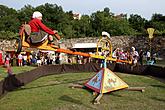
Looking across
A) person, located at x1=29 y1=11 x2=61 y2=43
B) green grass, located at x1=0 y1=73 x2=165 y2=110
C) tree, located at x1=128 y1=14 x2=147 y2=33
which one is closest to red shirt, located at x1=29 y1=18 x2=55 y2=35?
person, located at x1=29 y1=11 x2=61 y2=43

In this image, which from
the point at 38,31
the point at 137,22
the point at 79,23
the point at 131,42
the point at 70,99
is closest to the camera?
the point at 38,31

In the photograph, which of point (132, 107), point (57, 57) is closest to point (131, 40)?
point (57, 57)

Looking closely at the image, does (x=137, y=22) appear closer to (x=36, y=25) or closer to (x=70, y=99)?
(x=70, y=99)

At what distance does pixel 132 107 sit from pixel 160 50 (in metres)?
26.6

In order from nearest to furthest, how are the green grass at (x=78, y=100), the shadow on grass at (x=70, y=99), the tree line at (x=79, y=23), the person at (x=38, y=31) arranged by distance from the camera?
the green grass at (x=78, y=100), the person at (x=38, y=31), the shadow on grass at (x=70, y=99), the tree line at (x=79, y=23)

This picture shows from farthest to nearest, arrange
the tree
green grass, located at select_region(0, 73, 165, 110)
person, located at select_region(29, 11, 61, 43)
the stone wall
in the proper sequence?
the tree < the stone wall < person, located at select_region(29, 11, 61, 43) < green grass, located at select_region(0, 73, 165, 110)

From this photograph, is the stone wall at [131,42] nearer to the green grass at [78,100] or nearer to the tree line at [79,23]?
the tree line at [79,23]

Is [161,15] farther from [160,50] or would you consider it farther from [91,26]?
[160,50]

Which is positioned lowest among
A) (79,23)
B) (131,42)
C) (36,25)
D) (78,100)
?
(78,100)

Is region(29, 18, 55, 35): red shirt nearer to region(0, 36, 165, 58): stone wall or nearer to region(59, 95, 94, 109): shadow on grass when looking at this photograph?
region(59, 95, 94, 109): shadow on grass

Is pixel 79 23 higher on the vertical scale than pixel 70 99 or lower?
higher

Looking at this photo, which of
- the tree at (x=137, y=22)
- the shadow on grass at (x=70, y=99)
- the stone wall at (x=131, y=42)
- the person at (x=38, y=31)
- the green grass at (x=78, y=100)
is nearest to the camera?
the green grass at (x=78, y=100)

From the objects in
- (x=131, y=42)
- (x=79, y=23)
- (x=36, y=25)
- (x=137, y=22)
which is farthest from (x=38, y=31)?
(x=137, y=22)

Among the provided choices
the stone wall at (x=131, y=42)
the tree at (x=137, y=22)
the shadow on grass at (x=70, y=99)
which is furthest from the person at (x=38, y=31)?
the tree at (x=137, y=22)
